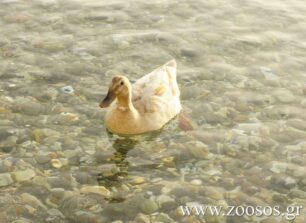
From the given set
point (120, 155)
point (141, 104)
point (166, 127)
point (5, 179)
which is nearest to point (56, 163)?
point (5, 179)

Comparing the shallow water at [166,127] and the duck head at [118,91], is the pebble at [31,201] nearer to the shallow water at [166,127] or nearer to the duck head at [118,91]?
the shallow water at [166,127]

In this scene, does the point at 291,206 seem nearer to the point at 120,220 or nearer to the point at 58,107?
the point at 120,220

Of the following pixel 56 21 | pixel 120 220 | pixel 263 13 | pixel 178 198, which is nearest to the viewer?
pixel 120 220

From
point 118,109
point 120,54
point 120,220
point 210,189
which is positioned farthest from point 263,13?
point 120,220

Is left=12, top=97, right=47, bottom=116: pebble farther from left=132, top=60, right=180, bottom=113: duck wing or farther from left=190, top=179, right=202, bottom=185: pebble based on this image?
left=190, top=179, right=202, bottom=185: pebble

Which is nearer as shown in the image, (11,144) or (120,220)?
(120,220)

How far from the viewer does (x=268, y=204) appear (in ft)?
28.2

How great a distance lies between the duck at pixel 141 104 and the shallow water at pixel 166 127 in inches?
11.4

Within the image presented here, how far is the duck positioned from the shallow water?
289 millimetres

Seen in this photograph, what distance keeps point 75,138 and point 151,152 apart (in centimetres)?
151

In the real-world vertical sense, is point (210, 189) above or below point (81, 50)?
below

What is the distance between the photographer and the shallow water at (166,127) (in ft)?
28.2

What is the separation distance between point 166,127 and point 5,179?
3621mm

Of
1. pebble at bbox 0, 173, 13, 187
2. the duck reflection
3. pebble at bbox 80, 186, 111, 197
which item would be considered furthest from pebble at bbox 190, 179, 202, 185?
pebble at bbox 0, 173, 13, 187
